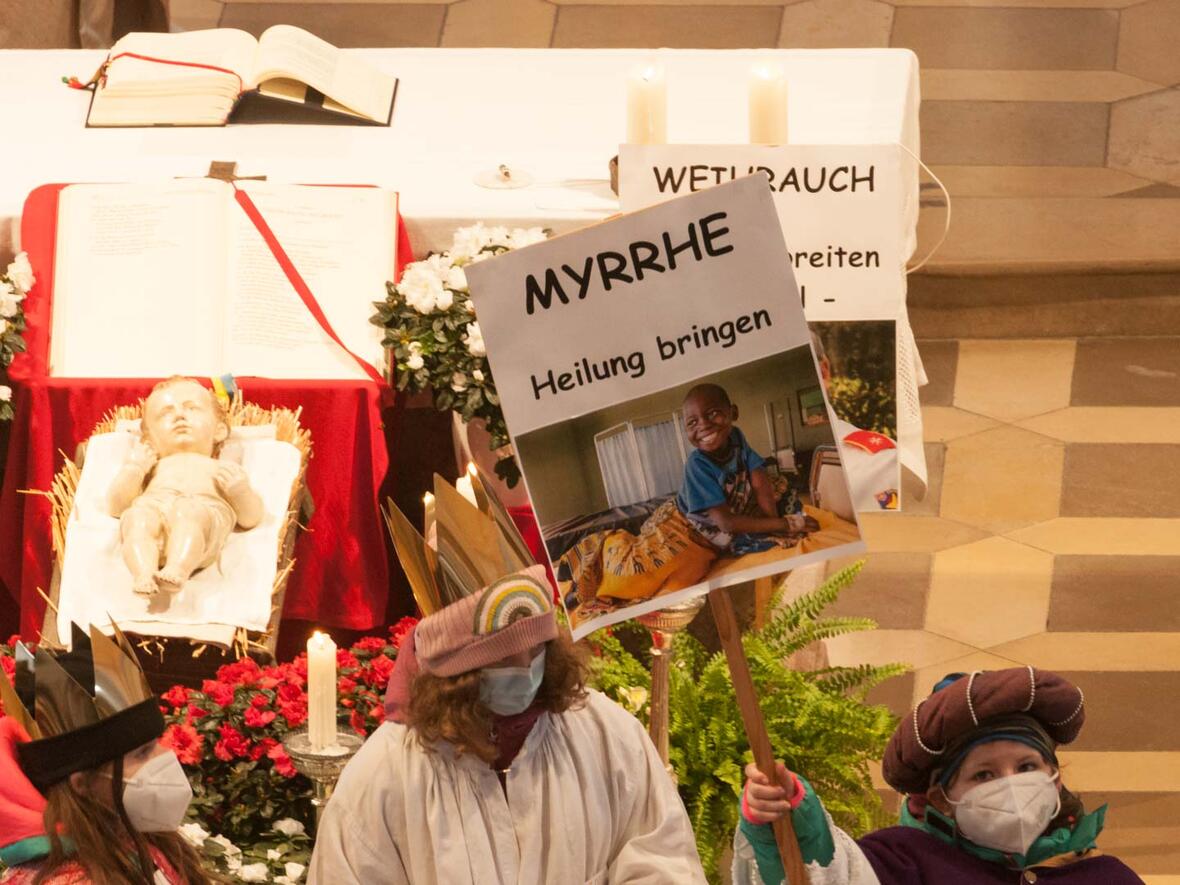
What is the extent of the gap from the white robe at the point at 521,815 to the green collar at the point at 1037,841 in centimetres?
48

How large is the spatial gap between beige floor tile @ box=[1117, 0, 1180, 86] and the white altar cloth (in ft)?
10.2

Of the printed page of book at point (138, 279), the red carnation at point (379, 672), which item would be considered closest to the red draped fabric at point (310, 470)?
the printed page of book at point (138, 279)

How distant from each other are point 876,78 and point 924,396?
1.49 metres

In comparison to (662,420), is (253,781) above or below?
below

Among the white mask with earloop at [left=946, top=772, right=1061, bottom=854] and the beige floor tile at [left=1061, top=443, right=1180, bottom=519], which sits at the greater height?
the beige floor tile at [left=1061, top=443, right=1180, bottom=519]

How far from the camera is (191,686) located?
519cm

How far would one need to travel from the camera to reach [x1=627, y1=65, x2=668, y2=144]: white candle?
5531mm

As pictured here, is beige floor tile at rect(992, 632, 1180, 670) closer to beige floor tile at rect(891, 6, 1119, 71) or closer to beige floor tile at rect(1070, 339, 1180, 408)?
beige floor tile at rect(1070, 339, 1180, 408)

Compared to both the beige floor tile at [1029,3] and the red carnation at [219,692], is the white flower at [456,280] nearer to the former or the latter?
the red carnation at [219,692]

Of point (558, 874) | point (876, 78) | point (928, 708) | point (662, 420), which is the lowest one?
point (558, 874)

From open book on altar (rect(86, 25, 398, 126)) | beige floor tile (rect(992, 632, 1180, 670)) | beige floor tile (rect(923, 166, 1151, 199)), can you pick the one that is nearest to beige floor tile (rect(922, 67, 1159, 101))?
beige floor tile (rect(923, 166, 1151, 199))

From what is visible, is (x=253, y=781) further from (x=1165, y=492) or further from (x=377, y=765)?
(x=1165, y=492)

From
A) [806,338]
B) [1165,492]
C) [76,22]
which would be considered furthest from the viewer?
[76,22]

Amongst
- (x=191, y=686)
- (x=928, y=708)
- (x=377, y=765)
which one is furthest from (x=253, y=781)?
(x=928, y=708)
